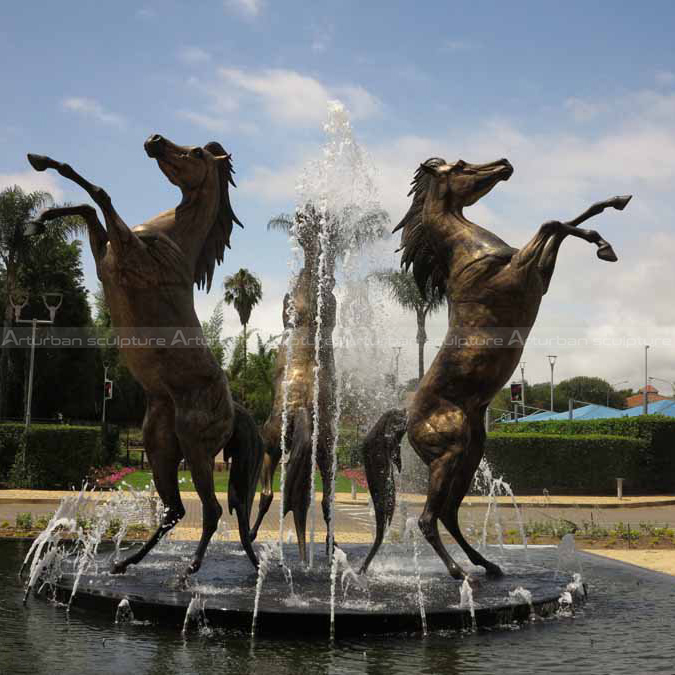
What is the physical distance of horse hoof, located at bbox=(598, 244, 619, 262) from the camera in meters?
5.80

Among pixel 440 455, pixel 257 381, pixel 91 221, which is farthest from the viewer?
pixel 257 381

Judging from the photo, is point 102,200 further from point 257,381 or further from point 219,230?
point 257,381

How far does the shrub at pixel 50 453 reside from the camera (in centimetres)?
2028

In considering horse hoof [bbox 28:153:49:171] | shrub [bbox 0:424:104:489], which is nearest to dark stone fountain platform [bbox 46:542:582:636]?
horse hoof [bbox 28:153:49:171]

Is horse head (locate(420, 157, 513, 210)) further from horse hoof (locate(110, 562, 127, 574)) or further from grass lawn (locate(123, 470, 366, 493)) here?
grass lawn (locate(123, 470, 366, 493))

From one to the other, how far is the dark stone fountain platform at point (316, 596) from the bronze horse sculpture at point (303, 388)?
2.12ft

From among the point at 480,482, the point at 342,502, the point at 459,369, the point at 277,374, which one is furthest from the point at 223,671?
the point at 480,482

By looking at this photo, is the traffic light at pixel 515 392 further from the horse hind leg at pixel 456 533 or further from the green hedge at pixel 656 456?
the horse hind leg at pixel 456 533

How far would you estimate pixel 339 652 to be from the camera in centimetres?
445

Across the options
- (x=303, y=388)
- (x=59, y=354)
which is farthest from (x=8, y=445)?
(x=59, y=354)

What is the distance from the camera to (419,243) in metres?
A: 7.11

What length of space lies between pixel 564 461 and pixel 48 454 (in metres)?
14.6

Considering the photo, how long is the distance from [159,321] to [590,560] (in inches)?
209

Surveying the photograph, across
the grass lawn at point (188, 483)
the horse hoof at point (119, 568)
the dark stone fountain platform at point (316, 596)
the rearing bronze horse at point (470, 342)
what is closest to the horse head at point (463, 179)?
the rearing bronze horse at point (470, 342)
